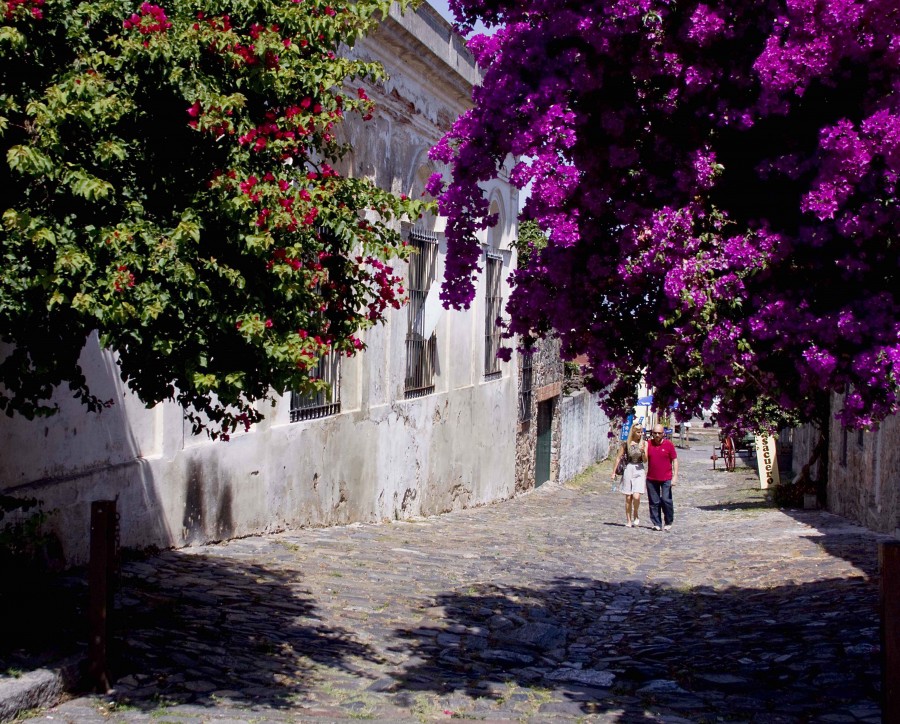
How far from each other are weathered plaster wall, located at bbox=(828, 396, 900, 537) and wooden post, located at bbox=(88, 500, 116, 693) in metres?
7.64

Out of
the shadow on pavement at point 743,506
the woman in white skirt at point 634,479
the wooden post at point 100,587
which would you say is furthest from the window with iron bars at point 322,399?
the shadow on pavement at point 743,506

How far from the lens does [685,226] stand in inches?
214

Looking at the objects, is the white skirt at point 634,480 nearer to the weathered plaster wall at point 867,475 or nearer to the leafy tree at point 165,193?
the weathered plaster wall at point 867,475

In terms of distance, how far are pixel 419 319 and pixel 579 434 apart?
50.3 feet

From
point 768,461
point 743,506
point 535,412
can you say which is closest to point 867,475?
point 743,506

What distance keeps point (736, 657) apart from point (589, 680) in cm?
114

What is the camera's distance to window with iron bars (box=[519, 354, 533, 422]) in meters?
23.0

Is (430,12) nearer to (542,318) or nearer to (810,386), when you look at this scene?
(542,318)

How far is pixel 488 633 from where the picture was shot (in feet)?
28.3

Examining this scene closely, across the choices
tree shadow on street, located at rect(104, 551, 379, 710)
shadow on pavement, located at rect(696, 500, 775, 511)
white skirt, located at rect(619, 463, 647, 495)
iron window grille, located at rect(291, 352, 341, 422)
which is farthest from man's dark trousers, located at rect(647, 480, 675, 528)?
tree shadow on street, located at rect(104, 551, 379, 710)

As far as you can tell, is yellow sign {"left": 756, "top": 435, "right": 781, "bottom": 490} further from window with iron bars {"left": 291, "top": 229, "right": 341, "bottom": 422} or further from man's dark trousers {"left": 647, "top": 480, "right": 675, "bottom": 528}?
window with iron bars {"left": 291, "top": 229, "right": 341, "bottom": 422}

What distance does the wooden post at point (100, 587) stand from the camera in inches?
242

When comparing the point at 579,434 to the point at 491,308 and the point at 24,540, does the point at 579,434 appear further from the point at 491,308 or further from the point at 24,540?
the point at 24,540

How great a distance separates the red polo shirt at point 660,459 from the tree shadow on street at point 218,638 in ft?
24.6
